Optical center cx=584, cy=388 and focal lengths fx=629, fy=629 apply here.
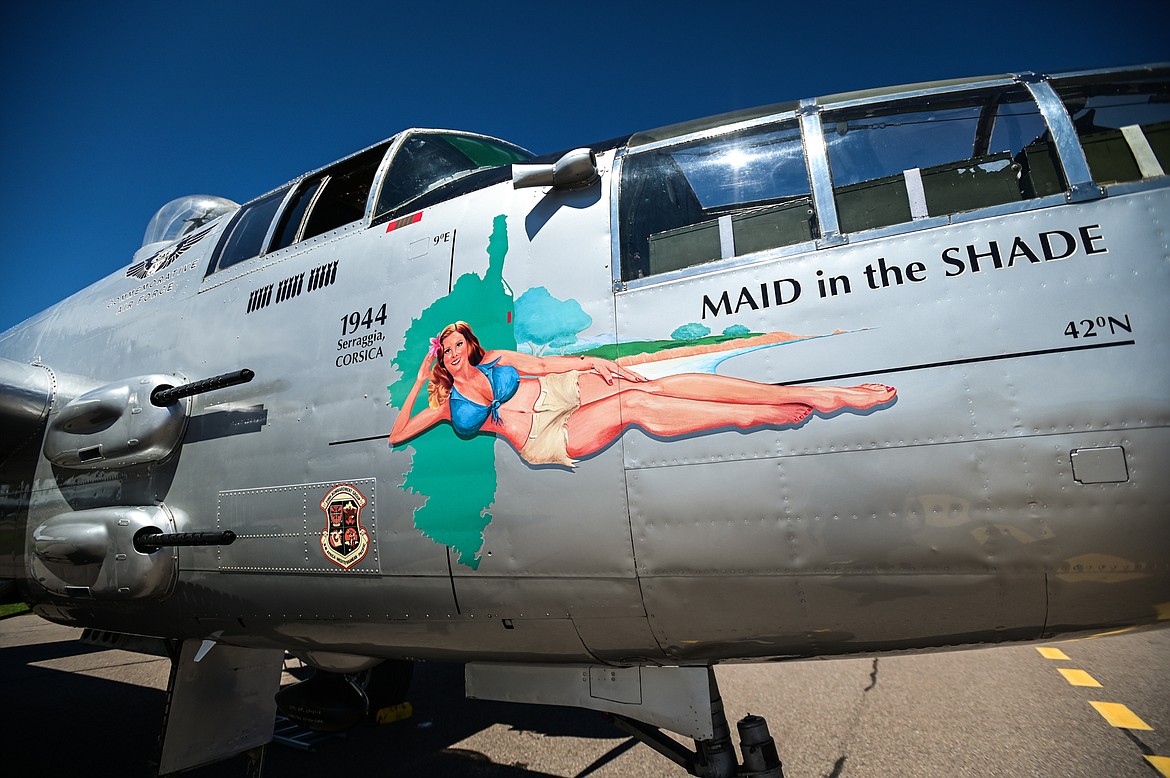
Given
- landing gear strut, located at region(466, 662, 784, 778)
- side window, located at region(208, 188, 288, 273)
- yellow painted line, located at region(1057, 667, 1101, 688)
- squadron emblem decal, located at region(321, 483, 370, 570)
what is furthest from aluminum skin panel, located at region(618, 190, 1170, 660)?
yellow painted line, located at region(1057, 667, 1101, 688)

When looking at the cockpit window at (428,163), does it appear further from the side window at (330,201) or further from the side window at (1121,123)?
the side window at (1121,123)

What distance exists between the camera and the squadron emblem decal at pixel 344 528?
2816 millimetres

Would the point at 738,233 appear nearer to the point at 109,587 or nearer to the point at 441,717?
the point at 109,587

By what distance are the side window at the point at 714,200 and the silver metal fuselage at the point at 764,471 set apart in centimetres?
10

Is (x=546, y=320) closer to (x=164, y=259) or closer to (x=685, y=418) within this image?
(x=685, y=418)

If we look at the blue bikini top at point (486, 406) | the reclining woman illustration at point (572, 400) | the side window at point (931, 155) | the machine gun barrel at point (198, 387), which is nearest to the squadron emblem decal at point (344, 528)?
the reclining woman illustration at point (572, 400)

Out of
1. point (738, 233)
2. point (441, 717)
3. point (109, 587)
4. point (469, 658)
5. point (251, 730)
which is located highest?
point (738, 233)

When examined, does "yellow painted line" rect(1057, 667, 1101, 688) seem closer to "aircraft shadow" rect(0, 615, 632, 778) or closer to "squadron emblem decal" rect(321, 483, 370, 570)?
"aircraft shadow" rect(0, 615, 632, 778)

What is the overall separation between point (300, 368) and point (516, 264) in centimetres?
131

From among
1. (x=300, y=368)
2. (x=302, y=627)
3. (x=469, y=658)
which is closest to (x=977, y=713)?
(x=469, y=658)

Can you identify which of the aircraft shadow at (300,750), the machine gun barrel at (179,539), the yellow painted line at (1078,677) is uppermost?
the machine gun barrel at (179,539)

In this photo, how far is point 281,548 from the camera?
304 centimetres

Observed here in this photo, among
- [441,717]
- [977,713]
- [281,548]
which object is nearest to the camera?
[281,548]

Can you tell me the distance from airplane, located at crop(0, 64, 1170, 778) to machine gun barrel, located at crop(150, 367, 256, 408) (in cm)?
2
